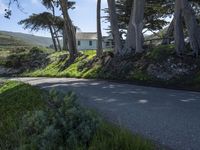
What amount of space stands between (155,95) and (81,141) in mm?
8529

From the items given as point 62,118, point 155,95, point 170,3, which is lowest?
point 155,95

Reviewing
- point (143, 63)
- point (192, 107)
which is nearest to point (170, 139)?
point (192, 107)

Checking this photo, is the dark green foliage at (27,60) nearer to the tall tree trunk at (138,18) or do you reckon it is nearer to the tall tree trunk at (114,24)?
the tall tree trunk at (114,24)

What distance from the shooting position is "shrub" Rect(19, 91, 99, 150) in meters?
6.25

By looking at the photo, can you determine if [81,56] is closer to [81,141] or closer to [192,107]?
[192,107]

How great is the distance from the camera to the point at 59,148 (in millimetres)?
6074

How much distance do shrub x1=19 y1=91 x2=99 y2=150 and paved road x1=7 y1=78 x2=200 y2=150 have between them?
1283 mm

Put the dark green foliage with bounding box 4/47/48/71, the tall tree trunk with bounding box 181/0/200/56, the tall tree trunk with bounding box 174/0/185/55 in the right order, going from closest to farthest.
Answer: the tall tree trunk with bounding box 181/0/200/56 < the tall tree trunk with bounding box 174/0/185/55 < the dark green foliage with bounding box 4/47/48/71

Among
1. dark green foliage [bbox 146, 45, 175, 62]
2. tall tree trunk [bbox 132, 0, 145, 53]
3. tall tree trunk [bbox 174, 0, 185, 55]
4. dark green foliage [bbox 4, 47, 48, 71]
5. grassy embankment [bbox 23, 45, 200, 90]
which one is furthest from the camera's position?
A: dark green foliage [bbox 4, 47, 48, 71]

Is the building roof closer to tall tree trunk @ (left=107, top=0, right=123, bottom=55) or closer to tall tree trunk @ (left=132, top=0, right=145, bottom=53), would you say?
tall tree trunk @ (left=107, top=0, right=123, bottom=55)

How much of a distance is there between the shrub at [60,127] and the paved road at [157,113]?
4.21 ft

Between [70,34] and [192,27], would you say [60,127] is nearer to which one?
[192,27]

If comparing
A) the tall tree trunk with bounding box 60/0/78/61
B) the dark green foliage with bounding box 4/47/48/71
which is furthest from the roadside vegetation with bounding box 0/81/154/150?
the dark green foliage with bounding box 4/47/48/71

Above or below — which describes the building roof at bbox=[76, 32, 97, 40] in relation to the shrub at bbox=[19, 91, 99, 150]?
above
